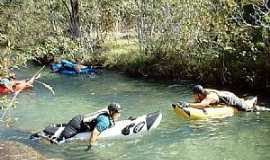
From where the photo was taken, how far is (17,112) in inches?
673

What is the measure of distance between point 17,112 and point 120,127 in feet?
17.1

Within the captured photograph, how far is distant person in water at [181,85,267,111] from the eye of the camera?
1483 cm

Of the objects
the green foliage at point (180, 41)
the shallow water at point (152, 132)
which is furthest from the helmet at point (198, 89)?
the green foliage at point (180, 41)

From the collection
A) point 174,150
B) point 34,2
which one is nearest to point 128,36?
point 34,2

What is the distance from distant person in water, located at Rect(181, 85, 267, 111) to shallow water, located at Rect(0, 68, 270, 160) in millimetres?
286

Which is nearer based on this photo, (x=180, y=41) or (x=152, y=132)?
(x=152, y=132)

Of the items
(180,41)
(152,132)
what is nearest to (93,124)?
(152,132)

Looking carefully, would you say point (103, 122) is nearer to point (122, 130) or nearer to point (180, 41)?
point (122, 130)

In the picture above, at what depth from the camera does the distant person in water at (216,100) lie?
1483 centimetres

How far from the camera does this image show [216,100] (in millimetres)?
15070

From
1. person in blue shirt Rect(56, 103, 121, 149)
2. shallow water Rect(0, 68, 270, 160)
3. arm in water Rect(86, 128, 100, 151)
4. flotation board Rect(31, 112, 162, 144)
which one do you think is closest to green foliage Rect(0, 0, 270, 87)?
shallow water Rect(0, 68, 270, 160)

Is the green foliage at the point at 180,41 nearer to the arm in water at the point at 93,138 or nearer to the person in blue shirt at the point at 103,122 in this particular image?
the person in blue shirt at the point at 103,122

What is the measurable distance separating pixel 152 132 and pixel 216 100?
2.45 meters

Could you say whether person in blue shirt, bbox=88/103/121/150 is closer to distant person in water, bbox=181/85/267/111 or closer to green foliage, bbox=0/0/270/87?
green foliage, bbox=0/0/270/87
